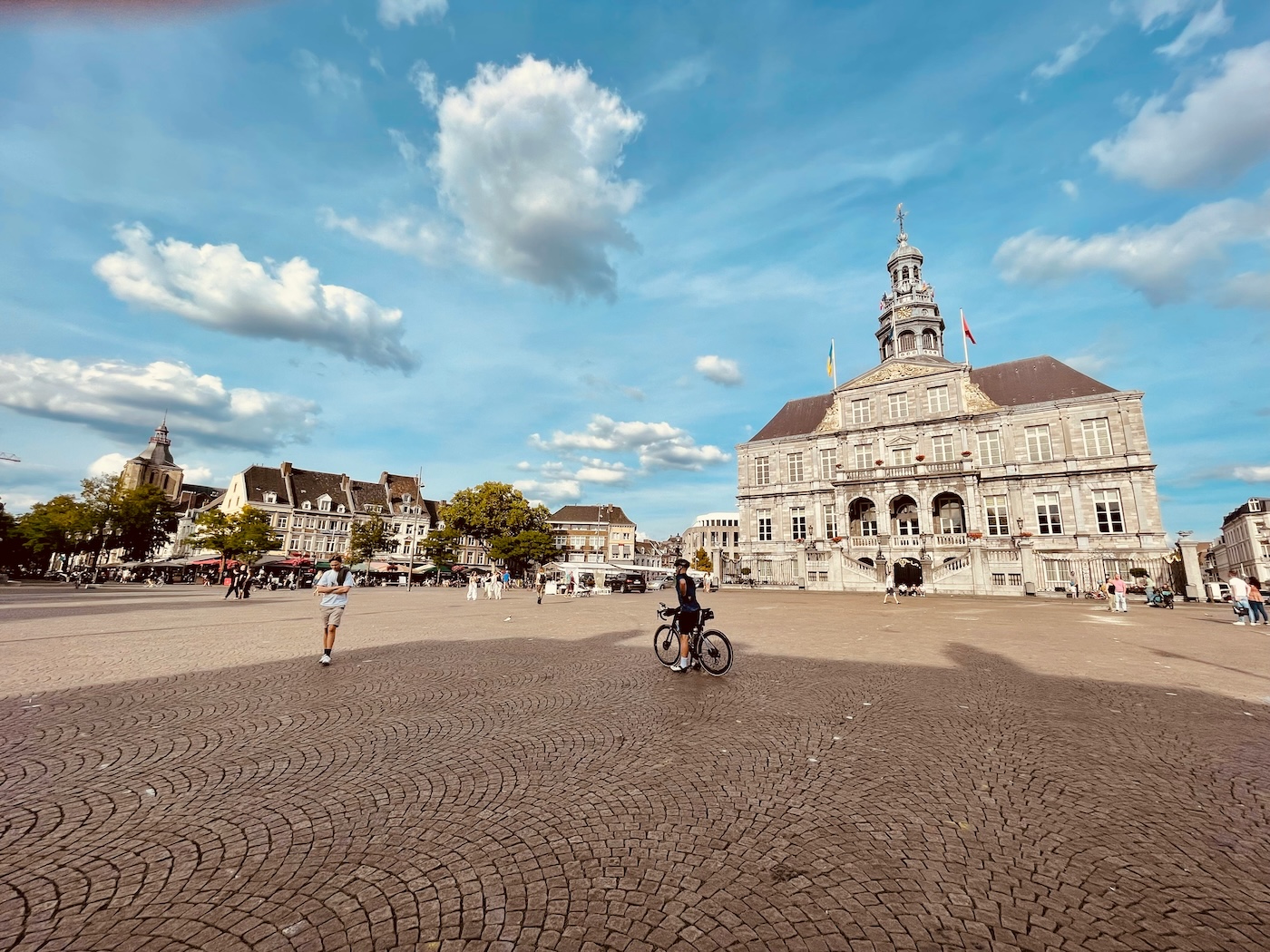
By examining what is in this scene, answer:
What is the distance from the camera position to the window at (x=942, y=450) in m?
45.4

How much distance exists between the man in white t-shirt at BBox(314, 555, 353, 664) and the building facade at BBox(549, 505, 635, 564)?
283 feet

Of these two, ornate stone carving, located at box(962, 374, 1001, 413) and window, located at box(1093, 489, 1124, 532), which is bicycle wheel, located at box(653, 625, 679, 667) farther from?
ornate stone carving, located at box(962, 374, 1001, 413)

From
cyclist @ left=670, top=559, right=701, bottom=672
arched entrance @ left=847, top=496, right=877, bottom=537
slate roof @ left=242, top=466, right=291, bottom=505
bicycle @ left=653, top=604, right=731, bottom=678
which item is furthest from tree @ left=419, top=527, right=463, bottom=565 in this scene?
cyclist @ left=670, top=559, right=701, bottom=672

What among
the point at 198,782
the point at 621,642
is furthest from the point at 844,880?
the point at 621,642

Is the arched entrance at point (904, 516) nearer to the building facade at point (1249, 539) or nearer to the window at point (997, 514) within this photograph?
the window at point (997, 514)

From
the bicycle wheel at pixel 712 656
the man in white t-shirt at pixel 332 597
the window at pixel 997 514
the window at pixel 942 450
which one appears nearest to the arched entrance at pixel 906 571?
the window at pixel 997 514

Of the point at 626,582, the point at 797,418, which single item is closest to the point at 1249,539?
the point at 797,418

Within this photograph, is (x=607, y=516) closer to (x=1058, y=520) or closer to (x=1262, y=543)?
(x=1058, y=520)

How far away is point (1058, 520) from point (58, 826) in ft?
168

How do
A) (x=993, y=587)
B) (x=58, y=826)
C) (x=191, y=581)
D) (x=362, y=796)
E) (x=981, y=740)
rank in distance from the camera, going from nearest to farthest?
(x=58, y=826), (x=362, y=796), (x=981, y=740), (x=993, y=587), (x=191, y=581)

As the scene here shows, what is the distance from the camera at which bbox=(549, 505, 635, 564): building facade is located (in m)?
99.7

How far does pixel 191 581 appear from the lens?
4884 centimetres

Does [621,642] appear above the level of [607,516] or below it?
below

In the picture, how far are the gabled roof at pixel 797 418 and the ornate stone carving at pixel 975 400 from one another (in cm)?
1192
